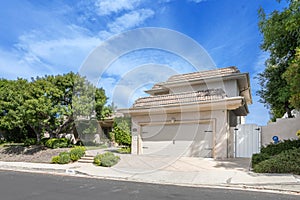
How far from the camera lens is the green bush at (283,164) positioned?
7586 mm

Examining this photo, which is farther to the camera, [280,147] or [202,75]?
[202,75]

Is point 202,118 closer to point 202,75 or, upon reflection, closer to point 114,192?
point 202,75

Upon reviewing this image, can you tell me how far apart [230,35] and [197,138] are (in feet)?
23.0

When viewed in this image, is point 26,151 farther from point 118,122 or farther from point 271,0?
point 271,0

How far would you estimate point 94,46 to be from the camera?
13.7 meters

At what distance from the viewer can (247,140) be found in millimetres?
12875

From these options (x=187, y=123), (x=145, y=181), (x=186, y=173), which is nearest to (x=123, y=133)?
(x=187, y=123)

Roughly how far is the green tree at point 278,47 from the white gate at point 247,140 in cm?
222

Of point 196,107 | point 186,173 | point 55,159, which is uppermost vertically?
point 196,107

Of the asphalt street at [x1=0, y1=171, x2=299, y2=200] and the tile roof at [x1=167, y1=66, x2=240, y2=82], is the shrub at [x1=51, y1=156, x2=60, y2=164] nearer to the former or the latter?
the asphalt street at [x1=0, y1=171, x2=299, y2=200]

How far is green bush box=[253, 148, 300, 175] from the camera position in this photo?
7.59 meters

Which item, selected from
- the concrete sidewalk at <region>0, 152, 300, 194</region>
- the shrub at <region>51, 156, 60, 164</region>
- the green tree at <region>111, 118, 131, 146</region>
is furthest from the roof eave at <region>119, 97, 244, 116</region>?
the shrub at <region>51, 156, 60, 164</region>

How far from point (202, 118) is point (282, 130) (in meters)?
4.45

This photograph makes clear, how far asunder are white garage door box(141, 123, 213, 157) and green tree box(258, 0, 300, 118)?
4.54 m
